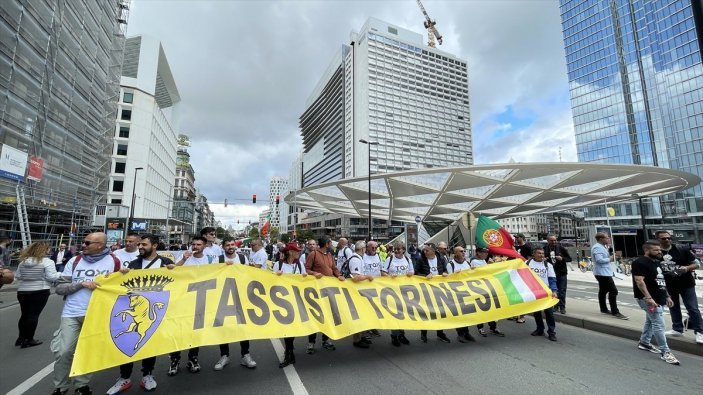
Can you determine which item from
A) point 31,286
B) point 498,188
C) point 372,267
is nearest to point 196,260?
point 31,286

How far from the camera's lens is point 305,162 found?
162125 mm

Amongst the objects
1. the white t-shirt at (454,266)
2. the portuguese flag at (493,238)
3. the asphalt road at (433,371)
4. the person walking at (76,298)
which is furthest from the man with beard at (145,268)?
the portuguese flag at (493,238)

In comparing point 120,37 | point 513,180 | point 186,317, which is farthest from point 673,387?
point 120,37

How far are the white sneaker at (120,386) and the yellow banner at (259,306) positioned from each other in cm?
40

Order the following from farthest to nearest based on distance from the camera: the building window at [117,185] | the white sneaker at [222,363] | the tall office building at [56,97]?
the building window at [117,185]
the tall office building at [56,97]
the white sneaker at [222,363]

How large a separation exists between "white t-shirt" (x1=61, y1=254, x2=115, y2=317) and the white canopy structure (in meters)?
21.5

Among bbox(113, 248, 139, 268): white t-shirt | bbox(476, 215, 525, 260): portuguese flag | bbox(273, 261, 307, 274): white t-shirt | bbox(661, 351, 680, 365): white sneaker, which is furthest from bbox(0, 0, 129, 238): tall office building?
bbox(661, 351, 680, 365): white sneaker

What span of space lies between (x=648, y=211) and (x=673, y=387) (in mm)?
80560

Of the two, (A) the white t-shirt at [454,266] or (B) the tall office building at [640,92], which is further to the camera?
(B) the tall office building at [640,92]

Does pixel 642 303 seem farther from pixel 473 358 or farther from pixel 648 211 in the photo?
pixel 648 211

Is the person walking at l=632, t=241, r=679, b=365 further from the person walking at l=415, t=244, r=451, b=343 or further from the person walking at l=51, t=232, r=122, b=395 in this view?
the person walking at l=51, t=232, r=122, b=395

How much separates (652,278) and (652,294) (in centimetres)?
24

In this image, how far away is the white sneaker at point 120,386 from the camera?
3688mm

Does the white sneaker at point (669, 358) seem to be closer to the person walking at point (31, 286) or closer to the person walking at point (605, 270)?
the person walking at point (605, 270)
